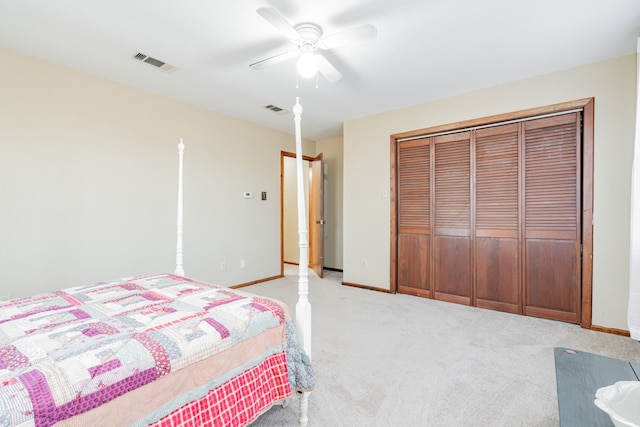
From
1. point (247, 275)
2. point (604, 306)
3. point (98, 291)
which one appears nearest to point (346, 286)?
point (247, 275)

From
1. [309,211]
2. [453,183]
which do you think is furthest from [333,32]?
[309,211]

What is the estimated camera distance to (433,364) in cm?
221

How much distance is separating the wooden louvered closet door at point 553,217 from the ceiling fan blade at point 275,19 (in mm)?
2631

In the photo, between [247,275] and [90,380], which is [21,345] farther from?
[247,275]

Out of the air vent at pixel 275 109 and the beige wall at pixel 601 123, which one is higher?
the air vent at pixel 275 109

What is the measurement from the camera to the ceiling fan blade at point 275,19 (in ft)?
5.71

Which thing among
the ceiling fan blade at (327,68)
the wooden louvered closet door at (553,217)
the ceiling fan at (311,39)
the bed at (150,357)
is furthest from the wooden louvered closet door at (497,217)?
the bed at (150,357)

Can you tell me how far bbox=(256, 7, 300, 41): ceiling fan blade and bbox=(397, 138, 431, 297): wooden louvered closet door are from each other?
94.0 inches

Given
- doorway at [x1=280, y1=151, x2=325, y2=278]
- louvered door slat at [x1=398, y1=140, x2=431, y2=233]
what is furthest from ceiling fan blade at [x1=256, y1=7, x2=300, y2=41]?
doorway at [x1=280, y1=151, x2=325, y2=278]

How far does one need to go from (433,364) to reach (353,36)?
2306 mm

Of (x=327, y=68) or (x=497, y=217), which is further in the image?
(x=497, y=217)

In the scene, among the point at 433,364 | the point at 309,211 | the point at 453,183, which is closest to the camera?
the point at 433,364

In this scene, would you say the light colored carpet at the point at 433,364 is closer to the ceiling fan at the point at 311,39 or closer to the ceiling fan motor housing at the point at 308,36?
the ceiling fan at the point at 311,39

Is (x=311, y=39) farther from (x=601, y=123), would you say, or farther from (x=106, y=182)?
(x=601, y=123)
